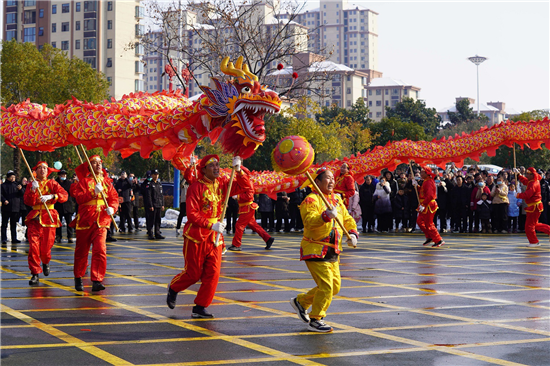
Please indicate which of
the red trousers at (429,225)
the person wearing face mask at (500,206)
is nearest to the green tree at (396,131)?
the person wearing face mask at (500,206)

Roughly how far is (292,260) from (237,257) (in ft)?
3.75

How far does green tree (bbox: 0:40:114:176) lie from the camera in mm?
36125

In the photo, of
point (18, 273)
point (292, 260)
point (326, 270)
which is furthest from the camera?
point (292, 260)

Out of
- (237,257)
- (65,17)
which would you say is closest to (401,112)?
(65,17)

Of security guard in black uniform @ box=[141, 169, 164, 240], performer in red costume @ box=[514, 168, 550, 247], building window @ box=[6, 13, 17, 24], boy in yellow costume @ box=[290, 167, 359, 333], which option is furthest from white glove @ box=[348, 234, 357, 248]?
building window @ box=[6, 13, 17, 24]

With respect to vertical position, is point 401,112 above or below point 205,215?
above

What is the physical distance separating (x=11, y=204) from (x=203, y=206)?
10884 mm

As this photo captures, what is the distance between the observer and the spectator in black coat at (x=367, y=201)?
2133cm

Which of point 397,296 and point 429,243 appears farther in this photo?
point 429,243

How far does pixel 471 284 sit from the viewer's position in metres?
10.5

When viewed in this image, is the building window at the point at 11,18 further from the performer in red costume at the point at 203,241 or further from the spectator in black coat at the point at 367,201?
the performer in red costume at the point at 203,241

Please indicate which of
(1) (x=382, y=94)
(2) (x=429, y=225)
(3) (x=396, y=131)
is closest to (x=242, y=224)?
(2) (x=429, y=225)

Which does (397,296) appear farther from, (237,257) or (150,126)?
(237,257)

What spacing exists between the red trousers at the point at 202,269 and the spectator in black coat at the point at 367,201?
13.7 meters
